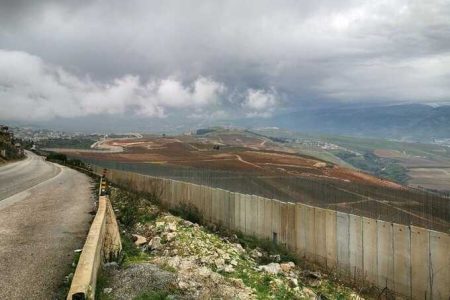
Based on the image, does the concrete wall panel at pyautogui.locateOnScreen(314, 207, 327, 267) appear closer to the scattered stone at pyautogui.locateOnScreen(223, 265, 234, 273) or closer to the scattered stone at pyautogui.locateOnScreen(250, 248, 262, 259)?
the scattered stone at pyautogui.locateOnScreen(250, 248, 262, 259)

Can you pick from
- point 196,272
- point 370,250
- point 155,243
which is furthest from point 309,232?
point 196,272

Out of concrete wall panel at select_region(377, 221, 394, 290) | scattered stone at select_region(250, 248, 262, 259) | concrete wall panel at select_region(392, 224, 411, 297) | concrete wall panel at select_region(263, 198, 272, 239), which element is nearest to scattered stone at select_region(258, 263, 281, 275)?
scattered stone at select_region(250, 248, 262, 259)

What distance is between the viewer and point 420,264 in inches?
476

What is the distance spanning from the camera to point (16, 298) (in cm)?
732

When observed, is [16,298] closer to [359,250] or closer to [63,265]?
[63,265]

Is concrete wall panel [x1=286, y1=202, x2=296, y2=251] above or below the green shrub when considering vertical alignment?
above

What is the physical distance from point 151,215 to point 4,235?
268 inches

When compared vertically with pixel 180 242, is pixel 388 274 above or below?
below

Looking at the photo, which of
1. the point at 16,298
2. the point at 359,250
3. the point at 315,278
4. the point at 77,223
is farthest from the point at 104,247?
the point at 359,250

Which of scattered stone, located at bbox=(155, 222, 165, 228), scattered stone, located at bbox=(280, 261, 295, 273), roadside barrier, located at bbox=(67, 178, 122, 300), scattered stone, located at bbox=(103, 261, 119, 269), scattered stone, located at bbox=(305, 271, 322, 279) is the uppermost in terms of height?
roadside barrier, located at bbox=(67, 178, 122, 300)

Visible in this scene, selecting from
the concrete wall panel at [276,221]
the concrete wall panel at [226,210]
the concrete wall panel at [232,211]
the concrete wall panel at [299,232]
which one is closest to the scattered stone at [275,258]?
the concrete wall panel at [299,232]

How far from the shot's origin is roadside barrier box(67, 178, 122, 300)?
6.50m

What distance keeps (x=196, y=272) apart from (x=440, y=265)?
6242 mm

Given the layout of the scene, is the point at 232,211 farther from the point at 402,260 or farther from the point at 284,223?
the point at 402,260
